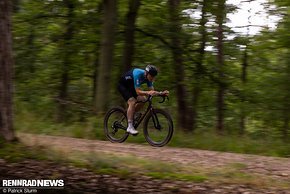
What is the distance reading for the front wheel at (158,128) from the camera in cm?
1001

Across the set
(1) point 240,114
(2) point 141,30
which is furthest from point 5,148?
(1) point 240,114

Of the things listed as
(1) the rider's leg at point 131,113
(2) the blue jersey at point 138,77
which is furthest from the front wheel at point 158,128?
(2) the blue jersey at point 138,77

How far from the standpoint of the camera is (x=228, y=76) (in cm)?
1642

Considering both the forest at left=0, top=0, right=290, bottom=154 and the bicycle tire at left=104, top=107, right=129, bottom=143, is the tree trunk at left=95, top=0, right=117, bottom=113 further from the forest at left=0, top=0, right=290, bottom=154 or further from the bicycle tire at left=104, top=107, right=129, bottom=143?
the bicycle tire at left=104, top=107, right=129, bottom=143

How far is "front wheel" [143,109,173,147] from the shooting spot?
32.8 feet

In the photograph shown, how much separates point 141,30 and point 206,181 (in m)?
9.67

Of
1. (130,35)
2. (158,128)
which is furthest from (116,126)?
(130,35)

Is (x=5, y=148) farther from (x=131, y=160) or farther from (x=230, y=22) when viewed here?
(x=230, y=22)

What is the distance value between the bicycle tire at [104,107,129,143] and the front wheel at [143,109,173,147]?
0.67m

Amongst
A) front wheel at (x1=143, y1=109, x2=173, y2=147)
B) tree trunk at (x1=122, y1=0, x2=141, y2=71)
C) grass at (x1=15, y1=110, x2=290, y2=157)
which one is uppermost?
tree trunk at (x1=122, y1=0, x2=141, y2=71)

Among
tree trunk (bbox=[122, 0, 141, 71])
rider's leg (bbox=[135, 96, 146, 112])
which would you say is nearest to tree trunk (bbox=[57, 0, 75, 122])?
tree trunk (bbox=[122, 0, 141, 71])

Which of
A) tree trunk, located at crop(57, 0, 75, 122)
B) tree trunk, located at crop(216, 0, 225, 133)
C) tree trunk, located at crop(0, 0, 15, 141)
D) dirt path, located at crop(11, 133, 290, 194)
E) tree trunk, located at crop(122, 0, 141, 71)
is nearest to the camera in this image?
dirt path, located at crop(11, 133, 290, 194)

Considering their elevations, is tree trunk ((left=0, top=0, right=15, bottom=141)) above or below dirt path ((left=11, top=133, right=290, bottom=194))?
above

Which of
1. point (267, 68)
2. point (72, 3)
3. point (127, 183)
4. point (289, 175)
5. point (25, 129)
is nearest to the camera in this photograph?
point (127, 183)
